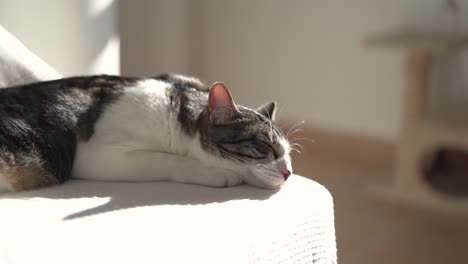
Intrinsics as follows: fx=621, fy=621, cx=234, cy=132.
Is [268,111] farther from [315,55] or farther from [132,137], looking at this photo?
[315,55]

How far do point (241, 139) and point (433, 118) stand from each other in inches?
50.2

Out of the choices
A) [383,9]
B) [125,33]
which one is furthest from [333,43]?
[125,33]

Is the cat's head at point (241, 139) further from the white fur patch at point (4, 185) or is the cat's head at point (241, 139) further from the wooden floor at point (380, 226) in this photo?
the wooden floor at point (380, 226)

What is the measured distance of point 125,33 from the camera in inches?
101

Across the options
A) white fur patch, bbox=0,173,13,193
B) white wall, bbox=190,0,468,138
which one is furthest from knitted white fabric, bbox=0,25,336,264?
white wall, bbox=190,0,468,138

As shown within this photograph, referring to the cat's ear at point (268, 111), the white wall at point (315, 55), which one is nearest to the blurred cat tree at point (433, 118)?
the white wall at point (315, 55)

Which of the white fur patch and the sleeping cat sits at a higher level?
the sleeping cat

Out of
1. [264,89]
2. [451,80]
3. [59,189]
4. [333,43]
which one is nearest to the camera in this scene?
[59,189]

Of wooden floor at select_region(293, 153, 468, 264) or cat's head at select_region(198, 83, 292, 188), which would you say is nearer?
cat's head at select_region(198, 83, 292, 188)

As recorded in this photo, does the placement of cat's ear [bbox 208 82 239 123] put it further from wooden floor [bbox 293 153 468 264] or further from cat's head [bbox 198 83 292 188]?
wooden floor [bbox 293 153 468 264]

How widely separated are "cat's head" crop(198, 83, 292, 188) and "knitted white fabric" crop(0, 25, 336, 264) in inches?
1.7

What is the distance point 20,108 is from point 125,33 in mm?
1485

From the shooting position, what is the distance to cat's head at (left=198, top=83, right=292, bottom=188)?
111 centimetres

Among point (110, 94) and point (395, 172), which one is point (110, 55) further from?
point (395, 172)
